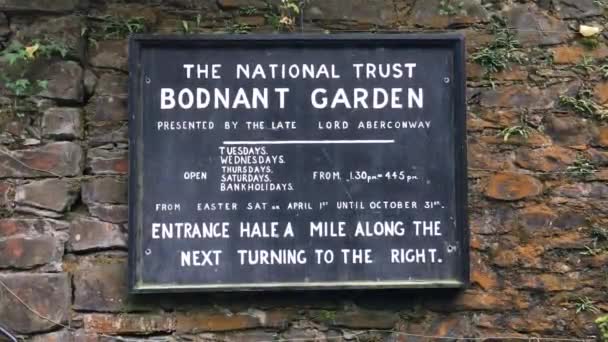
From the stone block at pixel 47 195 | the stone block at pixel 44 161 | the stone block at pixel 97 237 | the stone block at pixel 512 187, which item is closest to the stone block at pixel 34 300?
the stone block at pixel 97 237

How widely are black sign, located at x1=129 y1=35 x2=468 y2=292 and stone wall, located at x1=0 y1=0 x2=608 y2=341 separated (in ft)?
0.41

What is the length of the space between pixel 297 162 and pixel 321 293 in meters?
0.58

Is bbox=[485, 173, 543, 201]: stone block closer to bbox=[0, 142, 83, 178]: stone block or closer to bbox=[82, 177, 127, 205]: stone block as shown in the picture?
bbox=[82, 177, 127, 205]: stone block

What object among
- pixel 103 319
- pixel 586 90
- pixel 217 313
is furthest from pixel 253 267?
pixel 586 90

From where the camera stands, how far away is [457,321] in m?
3.37

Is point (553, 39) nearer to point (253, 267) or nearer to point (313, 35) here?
point (313, 35)

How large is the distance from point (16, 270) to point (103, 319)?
44 cm

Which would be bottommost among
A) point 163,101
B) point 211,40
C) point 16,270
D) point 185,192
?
point 16,270

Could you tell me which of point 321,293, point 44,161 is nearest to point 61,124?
point 44,161

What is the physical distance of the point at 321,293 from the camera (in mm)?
3338

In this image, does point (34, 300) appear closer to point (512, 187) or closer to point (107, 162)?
point (107, 162)

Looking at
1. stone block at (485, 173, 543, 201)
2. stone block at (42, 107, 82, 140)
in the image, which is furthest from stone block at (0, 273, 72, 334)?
stone block at (485, 173, 543, 201)

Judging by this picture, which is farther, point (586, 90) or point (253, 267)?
point (586, 90)

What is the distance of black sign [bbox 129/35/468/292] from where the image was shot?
3285 millimetres
